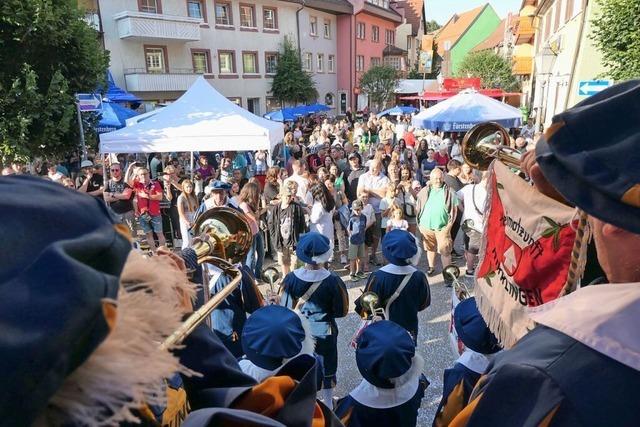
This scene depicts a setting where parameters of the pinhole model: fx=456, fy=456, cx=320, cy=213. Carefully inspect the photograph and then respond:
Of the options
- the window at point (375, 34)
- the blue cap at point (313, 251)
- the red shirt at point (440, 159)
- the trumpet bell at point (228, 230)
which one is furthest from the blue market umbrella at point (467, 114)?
the window at point (375, 34)

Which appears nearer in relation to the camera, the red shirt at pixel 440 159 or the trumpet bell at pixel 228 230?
the trumpet bell at pixel 228 230

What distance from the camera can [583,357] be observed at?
906 millimetres

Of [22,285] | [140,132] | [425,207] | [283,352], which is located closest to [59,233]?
[22,285]

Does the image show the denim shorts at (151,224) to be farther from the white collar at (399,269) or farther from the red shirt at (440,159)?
the red shirt at (440,159)

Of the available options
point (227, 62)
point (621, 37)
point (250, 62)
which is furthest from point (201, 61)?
point (621, 37)

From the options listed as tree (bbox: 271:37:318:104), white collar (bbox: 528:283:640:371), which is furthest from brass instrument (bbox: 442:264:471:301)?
tree (bbox: 271:37:318:104)

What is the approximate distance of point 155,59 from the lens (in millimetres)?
22453

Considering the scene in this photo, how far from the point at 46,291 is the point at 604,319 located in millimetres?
992

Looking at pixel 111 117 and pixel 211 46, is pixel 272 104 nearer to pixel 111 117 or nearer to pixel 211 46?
pixel 211 46

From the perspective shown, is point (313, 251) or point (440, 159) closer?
point (313, 251)

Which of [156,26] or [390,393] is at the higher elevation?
[156,26]

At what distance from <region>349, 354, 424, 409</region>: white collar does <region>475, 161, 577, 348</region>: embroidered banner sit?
802 mm

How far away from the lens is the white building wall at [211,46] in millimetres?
20656

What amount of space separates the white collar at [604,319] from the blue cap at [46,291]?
881 mm
